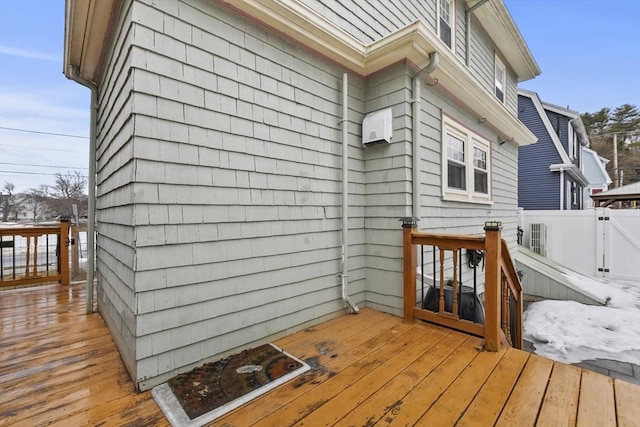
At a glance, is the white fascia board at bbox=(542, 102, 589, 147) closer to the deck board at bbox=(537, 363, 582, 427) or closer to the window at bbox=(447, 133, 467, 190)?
the window at bbox=(447, 133, 467, 190)

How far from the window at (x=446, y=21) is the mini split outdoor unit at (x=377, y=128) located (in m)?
3.01

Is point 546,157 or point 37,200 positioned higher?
point 546,157

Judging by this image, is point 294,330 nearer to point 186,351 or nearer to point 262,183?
point 186,351

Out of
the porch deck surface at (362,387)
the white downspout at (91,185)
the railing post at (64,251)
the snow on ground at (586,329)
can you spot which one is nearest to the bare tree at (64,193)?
the railing post at (64,251)

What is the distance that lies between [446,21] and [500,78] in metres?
2.81

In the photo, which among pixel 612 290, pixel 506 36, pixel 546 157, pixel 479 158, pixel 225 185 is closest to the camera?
pixel 225 185

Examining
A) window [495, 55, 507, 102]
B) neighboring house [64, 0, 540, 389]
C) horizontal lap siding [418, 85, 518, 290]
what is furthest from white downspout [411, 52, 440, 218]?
window [495, 55, 507, 102]

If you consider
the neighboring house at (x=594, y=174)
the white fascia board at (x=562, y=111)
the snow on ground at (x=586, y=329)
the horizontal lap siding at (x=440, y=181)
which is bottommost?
the snow on ground at (x=586, y=329)

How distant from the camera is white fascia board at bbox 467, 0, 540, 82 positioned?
18.9ft

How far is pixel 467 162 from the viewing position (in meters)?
4.64

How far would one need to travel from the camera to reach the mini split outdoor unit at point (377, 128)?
126 inches

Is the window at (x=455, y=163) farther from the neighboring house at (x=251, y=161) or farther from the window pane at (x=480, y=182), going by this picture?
the window pane at (x=480, y=182)

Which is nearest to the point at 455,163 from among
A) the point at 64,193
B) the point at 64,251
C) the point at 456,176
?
the point at 456,176

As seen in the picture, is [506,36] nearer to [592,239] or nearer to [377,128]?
[377,128]
